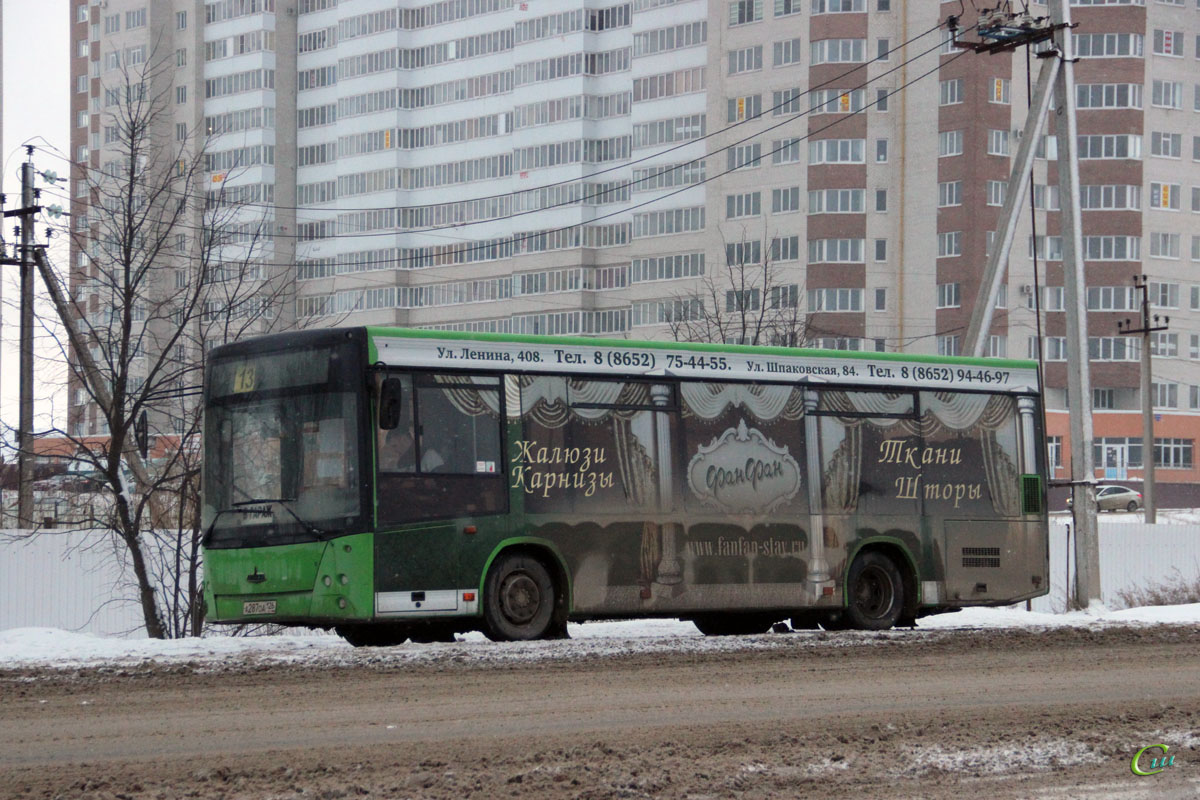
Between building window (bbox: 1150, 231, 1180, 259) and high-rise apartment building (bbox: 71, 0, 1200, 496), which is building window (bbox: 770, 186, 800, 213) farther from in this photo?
building window (bbox: 1150, 231, 1180, 259)

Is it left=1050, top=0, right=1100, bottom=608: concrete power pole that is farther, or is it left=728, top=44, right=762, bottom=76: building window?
left=728, top=44, right=762, bottom=76: building window

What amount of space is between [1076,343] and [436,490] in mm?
12631

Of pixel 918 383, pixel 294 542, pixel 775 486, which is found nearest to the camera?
pixel 294 542

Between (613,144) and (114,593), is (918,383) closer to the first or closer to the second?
(114,593)

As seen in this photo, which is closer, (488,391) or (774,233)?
(488,391)

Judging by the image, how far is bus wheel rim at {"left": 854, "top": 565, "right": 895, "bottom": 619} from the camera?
63.0 feet

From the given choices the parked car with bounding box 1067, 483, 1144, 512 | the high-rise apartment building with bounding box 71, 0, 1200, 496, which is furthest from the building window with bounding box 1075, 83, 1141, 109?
the parked car with bounding box 1067, 483, 1144, 512

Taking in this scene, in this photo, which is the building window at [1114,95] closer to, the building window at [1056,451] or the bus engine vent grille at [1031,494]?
the building window at [1056,451]

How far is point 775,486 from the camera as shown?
18484 millimetres

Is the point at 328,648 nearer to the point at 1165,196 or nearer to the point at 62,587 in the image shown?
the point at 62,587

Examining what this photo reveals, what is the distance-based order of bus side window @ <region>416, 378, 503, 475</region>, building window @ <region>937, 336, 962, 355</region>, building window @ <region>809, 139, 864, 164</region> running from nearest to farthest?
bus side window @ <region>416, 378, 503, 475</region> < building window @ <region>937, 336, 962, 355</region> < building window @ <region>809, 139, 864, 164</region>

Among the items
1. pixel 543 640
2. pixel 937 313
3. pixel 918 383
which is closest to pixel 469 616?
pixel 543 640

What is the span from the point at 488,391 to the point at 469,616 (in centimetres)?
211

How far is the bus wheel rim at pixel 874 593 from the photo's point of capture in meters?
19.2
